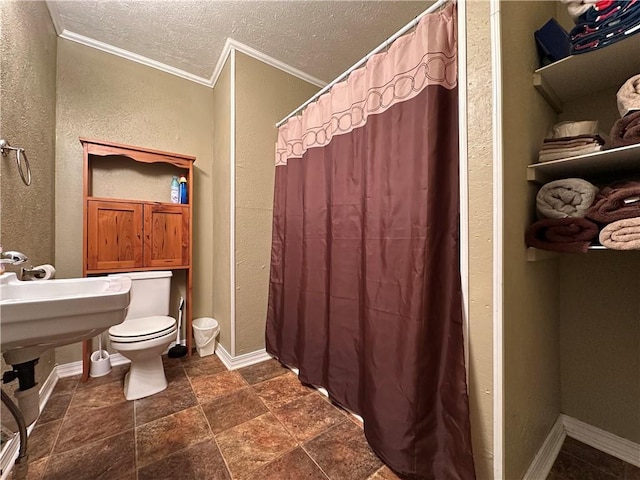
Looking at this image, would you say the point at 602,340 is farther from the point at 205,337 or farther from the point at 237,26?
the point at 237,26

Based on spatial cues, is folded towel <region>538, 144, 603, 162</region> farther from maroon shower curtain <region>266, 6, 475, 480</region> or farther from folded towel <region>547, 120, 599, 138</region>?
maroon shower curtain <region>266, 6, 475, 480</region>

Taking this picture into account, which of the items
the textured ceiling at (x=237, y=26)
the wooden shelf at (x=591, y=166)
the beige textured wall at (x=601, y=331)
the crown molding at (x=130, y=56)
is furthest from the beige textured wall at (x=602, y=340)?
the crown molding at (x=130, y=56)

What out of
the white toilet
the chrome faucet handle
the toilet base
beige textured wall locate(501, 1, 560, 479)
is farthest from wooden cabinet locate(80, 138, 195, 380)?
beige textured wall locate(501, 1, 560, 479)

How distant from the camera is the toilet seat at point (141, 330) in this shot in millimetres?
1380

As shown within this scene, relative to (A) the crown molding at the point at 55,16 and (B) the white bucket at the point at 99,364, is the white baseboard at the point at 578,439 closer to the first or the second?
(B) the white bucket at the point at 99,364

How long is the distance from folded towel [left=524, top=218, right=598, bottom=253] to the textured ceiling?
1.53 metres

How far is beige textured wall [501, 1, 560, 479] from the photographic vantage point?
2.70 ft

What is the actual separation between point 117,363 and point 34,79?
182 centimetres

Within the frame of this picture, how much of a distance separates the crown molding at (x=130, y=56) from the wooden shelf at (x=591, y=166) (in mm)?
2485

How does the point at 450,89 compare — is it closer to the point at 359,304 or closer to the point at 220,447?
the point at 359,304

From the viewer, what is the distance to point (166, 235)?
6.12 ft

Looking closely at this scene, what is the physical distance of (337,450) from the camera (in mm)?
1085

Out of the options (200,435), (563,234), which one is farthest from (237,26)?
(200,435)

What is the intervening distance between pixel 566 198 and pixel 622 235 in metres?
0.20
